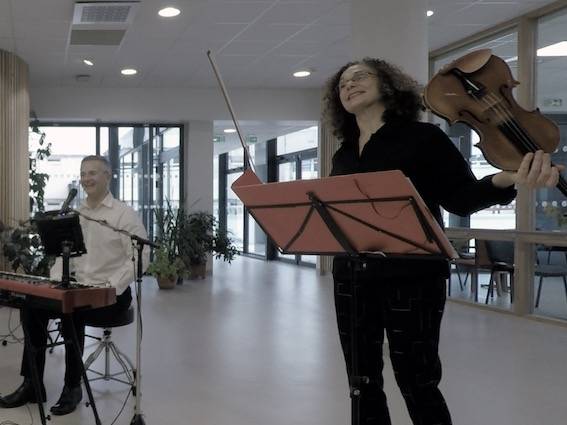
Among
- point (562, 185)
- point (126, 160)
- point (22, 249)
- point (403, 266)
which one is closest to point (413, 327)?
point (403, 266)

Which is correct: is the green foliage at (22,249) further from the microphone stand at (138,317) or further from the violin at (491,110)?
the violin at (491,110)

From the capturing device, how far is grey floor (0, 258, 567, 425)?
3.08m

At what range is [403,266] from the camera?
69.2 inches

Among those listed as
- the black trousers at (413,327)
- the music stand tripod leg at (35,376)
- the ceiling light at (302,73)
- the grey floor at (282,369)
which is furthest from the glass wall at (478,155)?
the music stand tripod leg at (35,376)

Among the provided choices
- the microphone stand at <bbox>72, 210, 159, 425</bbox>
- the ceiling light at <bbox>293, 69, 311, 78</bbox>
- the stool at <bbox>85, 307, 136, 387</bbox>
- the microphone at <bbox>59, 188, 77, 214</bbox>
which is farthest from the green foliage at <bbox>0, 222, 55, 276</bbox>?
the ceiling light at <bbox>293, 69, 311, 78</bbox>

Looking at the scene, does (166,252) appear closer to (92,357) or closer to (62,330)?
(92,357)

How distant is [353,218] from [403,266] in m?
0.34

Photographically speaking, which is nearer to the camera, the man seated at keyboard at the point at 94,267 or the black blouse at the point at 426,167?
the black blouse at the point at 426,167

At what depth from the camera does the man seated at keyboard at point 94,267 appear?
10.3 ft

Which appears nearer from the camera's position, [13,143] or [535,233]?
[535,233]

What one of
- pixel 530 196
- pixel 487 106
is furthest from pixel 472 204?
pixel 530 196

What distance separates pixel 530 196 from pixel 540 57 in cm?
145

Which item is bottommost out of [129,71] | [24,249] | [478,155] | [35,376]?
[35,376]

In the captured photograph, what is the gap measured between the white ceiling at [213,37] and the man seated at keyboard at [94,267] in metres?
2.55
